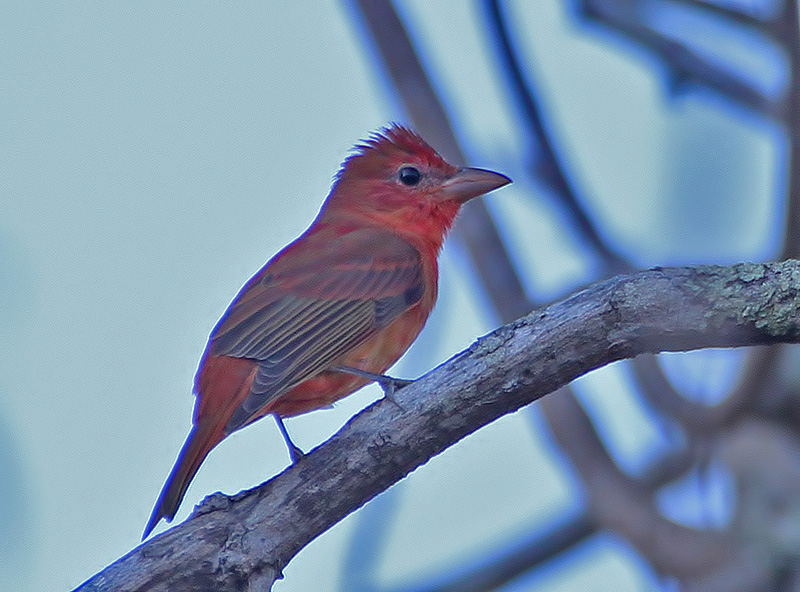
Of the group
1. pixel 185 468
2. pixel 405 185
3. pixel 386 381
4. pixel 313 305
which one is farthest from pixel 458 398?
pixel 405 185

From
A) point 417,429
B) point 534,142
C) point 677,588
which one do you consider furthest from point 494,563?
point 417,429

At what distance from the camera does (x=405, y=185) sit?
20.3ft

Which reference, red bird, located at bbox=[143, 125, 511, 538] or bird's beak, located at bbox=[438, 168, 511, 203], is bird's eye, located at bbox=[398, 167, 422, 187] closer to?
red bird, located at bbox=[143, 125, 511, 538]

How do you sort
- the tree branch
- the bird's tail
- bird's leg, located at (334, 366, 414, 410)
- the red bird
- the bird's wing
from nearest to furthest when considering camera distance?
the tree branch → bird's leg, located at (334, 366, 414, 410) → the bird's tail → the red bird → the bird's wing

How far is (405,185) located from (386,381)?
6.96 feet

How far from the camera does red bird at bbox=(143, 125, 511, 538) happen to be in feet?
14.8

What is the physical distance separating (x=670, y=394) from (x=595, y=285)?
229 cm

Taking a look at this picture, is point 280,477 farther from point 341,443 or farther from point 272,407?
point 272,407

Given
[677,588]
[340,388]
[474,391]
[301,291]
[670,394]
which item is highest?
[301,291]

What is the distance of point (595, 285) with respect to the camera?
3.70 metres

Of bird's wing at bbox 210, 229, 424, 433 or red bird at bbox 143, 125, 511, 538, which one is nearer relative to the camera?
red bird at bbox 143, 125, 511, 538

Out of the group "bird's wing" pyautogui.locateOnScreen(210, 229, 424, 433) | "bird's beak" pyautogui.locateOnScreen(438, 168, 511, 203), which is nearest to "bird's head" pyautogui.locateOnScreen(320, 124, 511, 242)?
"bird's beak" pyautogui.locateOnScreen(438, 168, 511, 203)

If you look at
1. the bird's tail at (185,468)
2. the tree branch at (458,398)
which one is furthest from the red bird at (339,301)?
the tree branch at (458,398)

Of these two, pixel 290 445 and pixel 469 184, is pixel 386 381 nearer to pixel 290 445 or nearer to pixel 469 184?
pixel 290 445
